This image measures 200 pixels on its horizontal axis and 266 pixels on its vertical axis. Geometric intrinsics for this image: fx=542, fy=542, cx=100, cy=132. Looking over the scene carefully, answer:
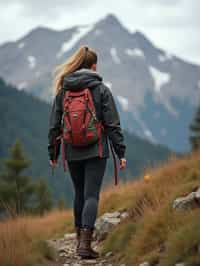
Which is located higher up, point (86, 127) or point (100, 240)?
point (86, 127)

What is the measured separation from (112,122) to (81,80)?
23.0 inches

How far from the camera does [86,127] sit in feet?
19.2

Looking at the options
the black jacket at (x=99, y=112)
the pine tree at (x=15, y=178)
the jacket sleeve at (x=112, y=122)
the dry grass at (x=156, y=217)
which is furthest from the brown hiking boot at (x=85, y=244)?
the pine tree at (x=15, y=178)

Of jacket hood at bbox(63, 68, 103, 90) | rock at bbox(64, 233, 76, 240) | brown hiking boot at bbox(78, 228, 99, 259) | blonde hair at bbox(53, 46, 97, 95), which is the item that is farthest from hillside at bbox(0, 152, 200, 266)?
blonde hair at bbox(53, 46, 97, 95)

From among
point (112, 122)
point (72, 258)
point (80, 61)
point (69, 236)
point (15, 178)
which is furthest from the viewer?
point (15, 178)

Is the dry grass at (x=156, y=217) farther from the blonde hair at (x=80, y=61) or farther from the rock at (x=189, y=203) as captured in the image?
the blonde hair at (x=80, y=61)

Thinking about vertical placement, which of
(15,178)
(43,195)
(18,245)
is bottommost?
(43,195)

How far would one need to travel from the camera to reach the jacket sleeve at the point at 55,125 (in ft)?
20.6

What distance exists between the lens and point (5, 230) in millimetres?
6062

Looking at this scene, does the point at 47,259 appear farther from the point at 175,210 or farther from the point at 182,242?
the point at 182,242

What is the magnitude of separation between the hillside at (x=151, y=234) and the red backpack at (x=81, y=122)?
0.84 m

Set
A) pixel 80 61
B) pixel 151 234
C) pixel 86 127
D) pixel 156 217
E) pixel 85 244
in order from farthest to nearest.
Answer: pixel 80 61 → pixel 85 244 → pixel 86 127 → pixel 156 217 → pixel 151 234

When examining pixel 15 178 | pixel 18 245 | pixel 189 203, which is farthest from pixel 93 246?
pixel 15 178

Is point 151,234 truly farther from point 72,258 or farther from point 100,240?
point 100,240
